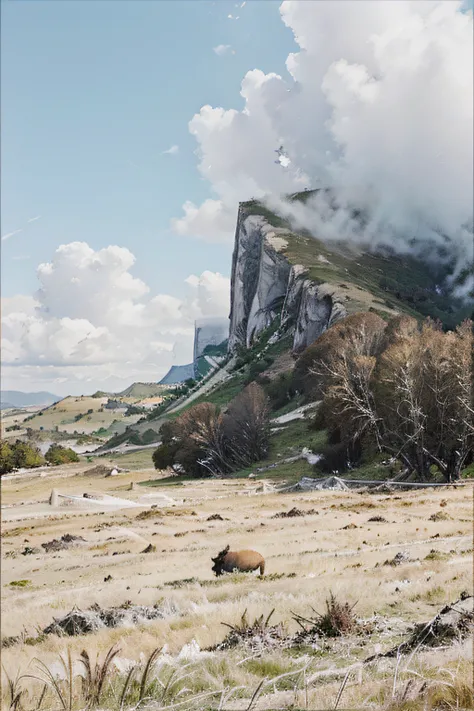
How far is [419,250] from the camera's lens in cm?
19000

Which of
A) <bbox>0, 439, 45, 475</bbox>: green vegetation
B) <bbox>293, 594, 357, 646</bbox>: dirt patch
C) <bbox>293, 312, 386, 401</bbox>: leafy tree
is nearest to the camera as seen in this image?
<bbox>293, 594, 357, 646</bbox>: dirt patch

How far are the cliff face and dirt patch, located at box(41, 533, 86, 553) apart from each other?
71759mm

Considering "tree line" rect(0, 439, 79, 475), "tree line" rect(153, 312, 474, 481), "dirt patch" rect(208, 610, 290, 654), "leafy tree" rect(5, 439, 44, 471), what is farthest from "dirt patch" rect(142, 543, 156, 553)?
"leafy tree" rect(5, 439, 44, 471)

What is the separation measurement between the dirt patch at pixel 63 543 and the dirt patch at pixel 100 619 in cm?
1606

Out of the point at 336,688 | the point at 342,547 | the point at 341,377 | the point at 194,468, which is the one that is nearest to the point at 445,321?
the point at 194,468

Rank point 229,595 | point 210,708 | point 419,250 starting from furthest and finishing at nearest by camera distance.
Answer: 1. point 419,250
2. point 229,595
3. point 210,708

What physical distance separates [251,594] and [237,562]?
5.21m

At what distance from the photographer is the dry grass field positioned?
4883mm

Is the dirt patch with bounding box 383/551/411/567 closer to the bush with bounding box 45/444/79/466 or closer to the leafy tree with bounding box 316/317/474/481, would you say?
the leafy tree with bounding box 316/317/474/481

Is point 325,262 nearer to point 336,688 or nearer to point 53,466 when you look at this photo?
point 53,466

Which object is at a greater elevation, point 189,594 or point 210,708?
point 210,708

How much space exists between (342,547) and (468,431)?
20200 mm

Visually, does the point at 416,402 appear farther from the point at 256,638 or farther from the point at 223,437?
the point at 256,638

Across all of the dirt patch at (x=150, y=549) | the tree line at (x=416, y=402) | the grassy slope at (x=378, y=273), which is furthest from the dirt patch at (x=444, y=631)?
the grassy slope at (x=378, y=273)
